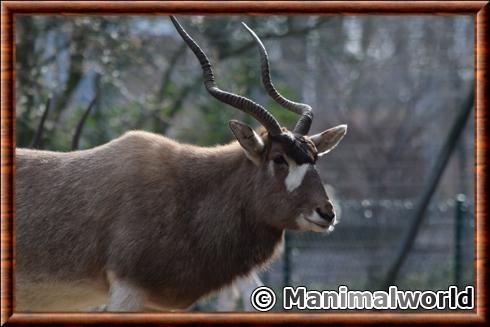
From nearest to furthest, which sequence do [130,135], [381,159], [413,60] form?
[130,135]
[413,60]
[381,159]

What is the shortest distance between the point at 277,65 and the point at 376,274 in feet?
14.9

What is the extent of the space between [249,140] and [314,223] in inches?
28.0

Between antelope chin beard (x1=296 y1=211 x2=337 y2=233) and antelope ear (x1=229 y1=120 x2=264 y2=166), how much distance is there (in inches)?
20.3

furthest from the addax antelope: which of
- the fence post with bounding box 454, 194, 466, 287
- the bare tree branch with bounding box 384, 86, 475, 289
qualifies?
the bare tree branch with bounding box 384, 86, 475, 289

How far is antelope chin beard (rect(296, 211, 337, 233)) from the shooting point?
18.3 feet

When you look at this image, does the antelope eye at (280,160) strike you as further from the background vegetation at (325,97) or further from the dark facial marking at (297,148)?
the background vegetation at (325,97)

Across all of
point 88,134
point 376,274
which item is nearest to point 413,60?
point 376,274

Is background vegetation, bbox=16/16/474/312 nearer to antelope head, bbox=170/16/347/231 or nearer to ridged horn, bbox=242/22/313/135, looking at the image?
ridged horn, bbox=242/22/313/135

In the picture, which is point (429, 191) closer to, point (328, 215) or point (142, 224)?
point (328, 215)

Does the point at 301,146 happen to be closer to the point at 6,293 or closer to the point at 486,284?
the point at 486,284

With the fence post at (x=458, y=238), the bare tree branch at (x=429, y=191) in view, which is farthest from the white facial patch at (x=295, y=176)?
the bare tree branch at (x=429, y=191)

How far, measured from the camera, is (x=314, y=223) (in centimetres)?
562

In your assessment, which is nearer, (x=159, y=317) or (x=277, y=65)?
(x=159, y=317)

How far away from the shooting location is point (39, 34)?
11328 millimetres
